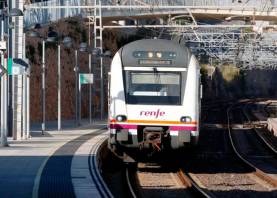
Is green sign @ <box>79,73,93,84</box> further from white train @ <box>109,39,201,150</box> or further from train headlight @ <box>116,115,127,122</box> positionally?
train headlight @ <box>116,115,127,122</box>

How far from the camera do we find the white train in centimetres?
1881

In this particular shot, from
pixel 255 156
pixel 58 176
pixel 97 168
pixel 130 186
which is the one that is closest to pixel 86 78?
pixel 255 156

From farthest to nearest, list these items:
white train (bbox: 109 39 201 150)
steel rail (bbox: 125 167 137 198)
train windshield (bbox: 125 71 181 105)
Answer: train windshield (bbox: 125 71 181 105)
white train (bbox: 109 39 201 150)
steel rail (bbox: 125 167 137 198)

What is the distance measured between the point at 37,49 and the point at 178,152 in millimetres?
24895

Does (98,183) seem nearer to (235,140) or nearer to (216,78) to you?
(235,140)

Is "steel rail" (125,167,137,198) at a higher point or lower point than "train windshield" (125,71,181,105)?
lower

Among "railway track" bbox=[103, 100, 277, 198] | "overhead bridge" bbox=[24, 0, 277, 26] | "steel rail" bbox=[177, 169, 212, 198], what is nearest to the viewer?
"steel rail" bbox=[177, 169, 212, 198]

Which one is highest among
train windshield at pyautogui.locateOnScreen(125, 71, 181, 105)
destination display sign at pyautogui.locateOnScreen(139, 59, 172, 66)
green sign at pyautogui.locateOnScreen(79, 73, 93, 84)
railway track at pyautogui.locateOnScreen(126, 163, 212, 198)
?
green sign at pyautogui.locateOnScreen(79, 73, 93, 84)

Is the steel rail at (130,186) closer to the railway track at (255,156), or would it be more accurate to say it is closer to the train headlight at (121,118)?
the train headlight at (121,118)

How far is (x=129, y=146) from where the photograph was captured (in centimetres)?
1894

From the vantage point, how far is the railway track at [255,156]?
768 inches

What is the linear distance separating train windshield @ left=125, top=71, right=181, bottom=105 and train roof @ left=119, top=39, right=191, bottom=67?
0.82 ft

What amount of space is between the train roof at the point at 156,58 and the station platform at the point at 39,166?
279 cm

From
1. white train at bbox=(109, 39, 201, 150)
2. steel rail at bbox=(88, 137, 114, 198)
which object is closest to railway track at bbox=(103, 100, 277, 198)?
steel rail at bbox=(88, 137, 114, 198)
